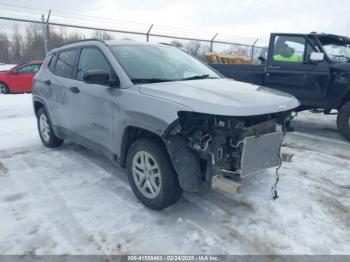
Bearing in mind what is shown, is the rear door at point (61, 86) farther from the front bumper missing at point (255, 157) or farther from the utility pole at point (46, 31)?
the utility pole at point (46, 31)

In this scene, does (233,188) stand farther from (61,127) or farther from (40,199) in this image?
(61,127)

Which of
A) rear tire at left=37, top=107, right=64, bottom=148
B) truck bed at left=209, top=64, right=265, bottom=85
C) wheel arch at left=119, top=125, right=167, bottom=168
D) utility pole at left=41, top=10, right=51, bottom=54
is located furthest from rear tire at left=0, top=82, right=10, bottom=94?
wheel arch at left=119, top=125, right=167, bottom=168

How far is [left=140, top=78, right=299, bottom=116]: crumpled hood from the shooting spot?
3019 mm

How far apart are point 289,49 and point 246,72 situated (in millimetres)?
1041

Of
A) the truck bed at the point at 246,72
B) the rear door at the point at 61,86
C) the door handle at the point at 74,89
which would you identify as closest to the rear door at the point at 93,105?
the door handle at the point at 74,89

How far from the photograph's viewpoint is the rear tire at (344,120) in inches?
254

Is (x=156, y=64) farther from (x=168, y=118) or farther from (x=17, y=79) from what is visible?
(x=17, y=79)

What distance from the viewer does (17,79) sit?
14008mm

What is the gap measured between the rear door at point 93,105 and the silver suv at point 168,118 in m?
0.01

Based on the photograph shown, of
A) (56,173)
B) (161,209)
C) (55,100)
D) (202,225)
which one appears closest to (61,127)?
(55,100)

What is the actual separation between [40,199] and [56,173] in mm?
878

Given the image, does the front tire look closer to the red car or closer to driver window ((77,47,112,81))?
driver window ((77,47,112,81))

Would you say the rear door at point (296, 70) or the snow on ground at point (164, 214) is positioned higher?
the rear door at point (296, 70)

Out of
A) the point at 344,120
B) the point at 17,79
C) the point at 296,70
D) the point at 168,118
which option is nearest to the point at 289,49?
the point at 296,70
